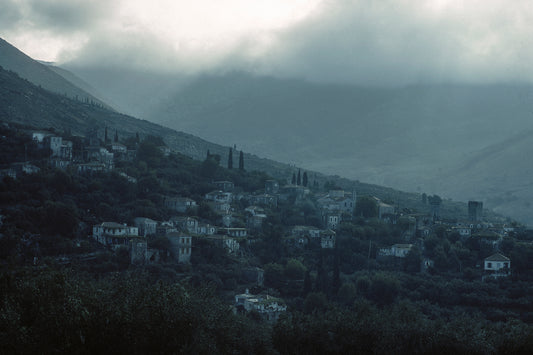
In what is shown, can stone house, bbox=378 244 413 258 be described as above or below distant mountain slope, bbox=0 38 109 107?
below

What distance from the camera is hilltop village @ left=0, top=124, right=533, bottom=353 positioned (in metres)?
58.7

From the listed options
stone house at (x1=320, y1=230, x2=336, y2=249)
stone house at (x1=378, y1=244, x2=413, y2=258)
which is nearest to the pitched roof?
stone house at (x1=378, y1=244, x2=413, y2=258)

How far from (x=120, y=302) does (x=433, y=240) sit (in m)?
44.2

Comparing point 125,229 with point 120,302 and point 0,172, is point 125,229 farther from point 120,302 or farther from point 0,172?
point 120,302

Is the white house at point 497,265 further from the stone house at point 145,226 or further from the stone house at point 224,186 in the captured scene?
the stone house at point 224,186

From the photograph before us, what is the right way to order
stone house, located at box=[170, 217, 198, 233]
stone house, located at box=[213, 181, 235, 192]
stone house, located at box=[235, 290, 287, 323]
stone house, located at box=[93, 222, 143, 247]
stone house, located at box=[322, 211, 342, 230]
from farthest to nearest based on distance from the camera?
stone house, located at box=[213, 181, 235, 192]
stone house, located at box=[322, 211, 342, 230]
stone house, located at box=[170, 217, 198, 233]
stone house, located at box=[93, 222, 143, 247]
stone house, located at box=[235, 290, 287, 323]

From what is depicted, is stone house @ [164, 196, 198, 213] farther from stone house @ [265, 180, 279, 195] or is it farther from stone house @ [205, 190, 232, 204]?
stone house @ [265, 180, 279, 195]

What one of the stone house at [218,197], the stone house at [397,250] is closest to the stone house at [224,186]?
the stone house at [218,197]

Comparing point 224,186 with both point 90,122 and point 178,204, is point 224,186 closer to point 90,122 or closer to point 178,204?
point 178,204

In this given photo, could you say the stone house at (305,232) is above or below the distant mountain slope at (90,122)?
below

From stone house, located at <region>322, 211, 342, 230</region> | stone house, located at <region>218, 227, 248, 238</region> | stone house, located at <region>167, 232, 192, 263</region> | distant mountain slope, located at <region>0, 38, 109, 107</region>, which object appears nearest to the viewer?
stone house, located at <region>167, 232, 192, 263</region>

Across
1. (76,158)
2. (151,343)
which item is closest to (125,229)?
(76,158)

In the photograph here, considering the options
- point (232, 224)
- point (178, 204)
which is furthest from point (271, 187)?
point (178, 204)

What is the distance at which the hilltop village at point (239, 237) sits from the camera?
193ft
